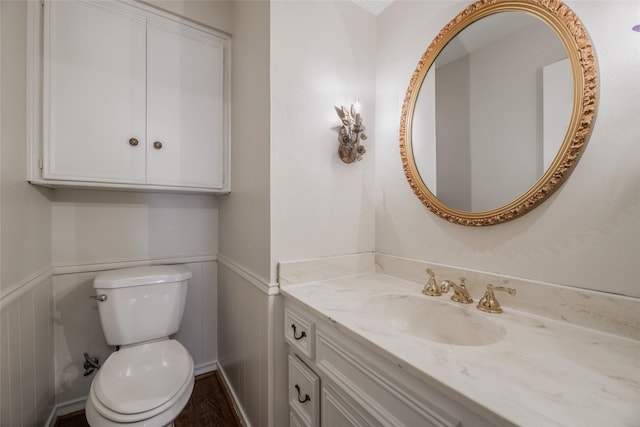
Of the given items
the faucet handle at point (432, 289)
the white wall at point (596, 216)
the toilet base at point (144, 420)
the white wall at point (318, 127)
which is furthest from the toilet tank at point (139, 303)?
the white wall at point (596, 216)

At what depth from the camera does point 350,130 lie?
51.9 inches

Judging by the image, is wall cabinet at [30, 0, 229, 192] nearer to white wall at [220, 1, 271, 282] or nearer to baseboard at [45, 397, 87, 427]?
white wall at [220, 1, 271, 282]

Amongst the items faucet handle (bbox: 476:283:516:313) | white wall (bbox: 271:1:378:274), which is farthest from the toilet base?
faucet handle (bbox: 476:283:516:313)

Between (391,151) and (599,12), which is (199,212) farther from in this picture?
(599,12)

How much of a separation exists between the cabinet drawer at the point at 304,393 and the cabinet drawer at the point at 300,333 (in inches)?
2.8

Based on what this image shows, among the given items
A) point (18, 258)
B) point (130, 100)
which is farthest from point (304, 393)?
point (130, 100)

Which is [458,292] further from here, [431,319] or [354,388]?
[354,388]

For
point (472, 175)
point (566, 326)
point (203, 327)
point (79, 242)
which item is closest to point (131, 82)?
point (79, 242)

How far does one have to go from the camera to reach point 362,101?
4.77 ft

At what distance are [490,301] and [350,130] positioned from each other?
95cm

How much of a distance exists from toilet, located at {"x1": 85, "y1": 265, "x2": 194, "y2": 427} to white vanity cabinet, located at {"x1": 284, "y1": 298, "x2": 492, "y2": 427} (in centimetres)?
53

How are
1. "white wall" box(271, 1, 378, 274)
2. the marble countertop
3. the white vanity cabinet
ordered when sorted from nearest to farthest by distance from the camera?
the marble countertop
the white vanity cabinet
"white wall" box(271, 1, 378, 274)

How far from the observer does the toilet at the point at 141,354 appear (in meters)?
1.02

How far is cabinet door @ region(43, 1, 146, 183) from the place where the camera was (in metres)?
1.24
